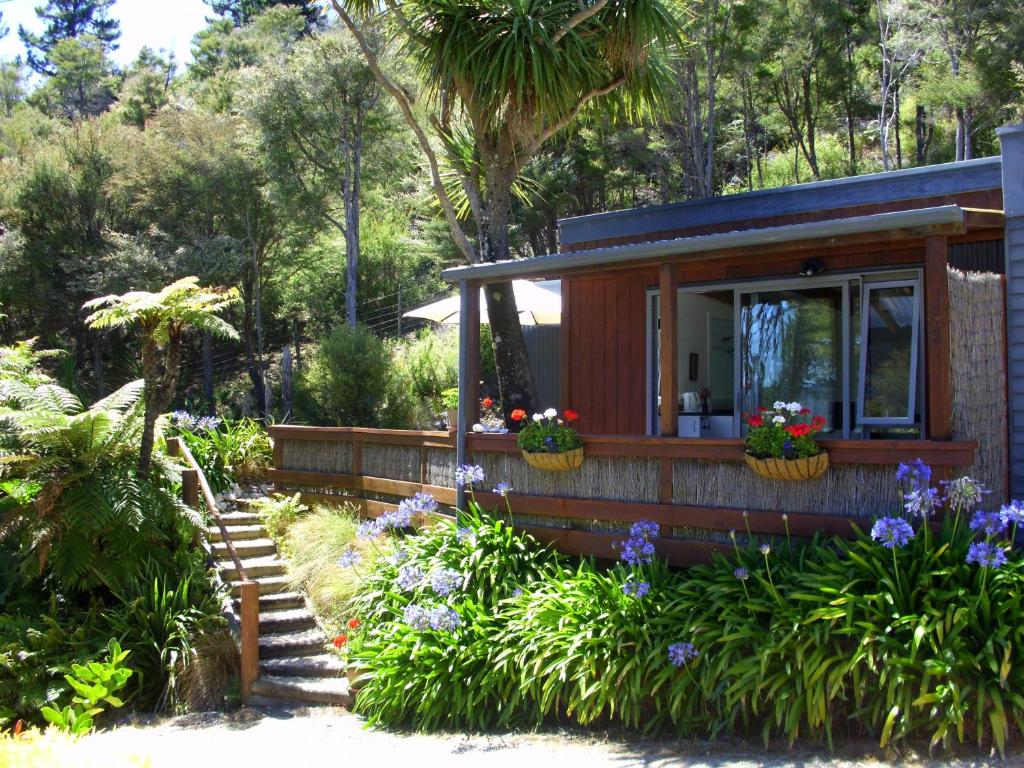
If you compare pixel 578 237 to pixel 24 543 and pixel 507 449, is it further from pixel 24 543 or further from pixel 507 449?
pixel 24 543

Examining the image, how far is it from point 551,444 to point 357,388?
7.10 metres

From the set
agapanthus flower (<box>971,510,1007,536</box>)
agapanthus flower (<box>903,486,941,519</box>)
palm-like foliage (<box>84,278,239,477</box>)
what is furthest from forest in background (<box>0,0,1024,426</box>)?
agapanthus flower (<box>971,510,1007,536</box>)

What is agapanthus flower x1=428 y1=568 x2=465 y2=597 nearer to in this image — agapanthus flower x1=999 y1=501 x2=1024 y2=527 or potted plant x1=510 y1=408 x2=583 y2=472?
potted plant x1=510 y1=408 x2=583 y2=472

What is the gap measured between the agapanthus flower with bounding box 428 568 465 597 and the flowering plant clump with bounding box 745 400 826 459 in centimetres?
239

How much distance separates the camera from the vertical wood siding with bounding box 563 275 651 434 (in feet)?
33.0

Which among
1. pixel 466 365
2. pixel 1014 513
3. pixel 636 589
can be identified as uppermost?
pixel 466 365

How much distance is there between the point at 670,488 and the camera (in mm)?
6914

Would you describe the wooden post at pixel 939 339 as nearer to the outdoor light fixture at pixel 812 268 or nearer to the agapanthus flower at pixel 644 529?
the agapanthus flower at pixel 644 529

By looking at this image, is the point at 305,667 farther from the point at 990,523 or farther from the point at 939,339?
the point at 939,339

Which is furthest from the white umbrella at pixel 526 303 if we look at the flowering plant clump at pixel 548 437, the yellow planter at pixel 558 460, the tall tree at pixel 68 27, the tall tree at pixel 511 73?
the tall tree at pixel 68 27

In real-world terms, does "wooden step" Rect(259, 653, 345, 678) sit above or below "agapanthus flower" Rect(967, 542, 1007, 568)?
below

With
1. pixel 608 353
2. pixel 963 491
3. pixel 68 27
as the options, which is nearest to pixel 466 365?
pixel 608 353

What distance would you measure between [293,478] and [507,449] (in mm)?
3841

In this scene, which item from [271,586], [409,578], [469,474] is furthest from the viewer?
[271,586]
